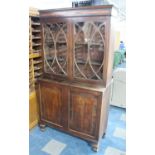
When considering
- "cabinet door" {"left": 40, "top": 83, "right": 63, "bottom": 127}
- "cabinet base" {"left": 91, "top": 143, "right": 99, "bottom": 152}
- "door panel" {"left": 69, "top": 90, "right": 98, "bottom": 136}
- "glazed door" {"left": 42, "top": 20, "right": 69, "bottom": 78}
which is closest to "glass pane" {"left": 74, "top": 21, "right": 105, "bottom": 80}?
"glazed door" {"left": 42, "top": 20, "right": 69, "bottom": 78}

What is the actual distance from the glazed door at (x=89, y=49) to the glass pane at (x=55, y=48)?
174 millimetres

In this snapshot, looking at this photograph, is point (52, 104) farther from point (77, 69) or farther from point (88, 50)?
point (88, 50)

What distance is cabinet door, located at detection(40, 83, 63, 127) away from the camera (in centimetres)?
232

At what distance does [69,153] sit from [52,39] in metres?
1.61

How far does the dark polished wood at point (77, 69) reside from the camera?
1949 mm

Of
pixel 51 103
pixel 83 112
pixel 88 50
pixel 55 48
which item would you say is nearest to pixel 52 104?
pixel 51 103

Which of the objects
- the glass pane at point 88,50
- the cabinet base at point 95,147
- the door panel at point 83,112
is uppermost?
the glass pane at point 88,50

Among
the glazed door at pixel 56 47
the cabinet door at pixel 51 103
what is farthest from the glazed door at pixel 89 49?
the cabinet door at pixel 51 103

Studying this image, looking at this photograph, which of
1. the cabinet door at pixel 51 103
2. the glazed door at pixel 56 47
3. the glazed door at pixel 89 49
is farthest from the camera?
the cabinet door at pixel 51 103

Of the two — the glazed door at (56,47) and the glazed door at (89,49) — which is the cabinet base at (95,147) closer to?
the glazed door at (89,49)
